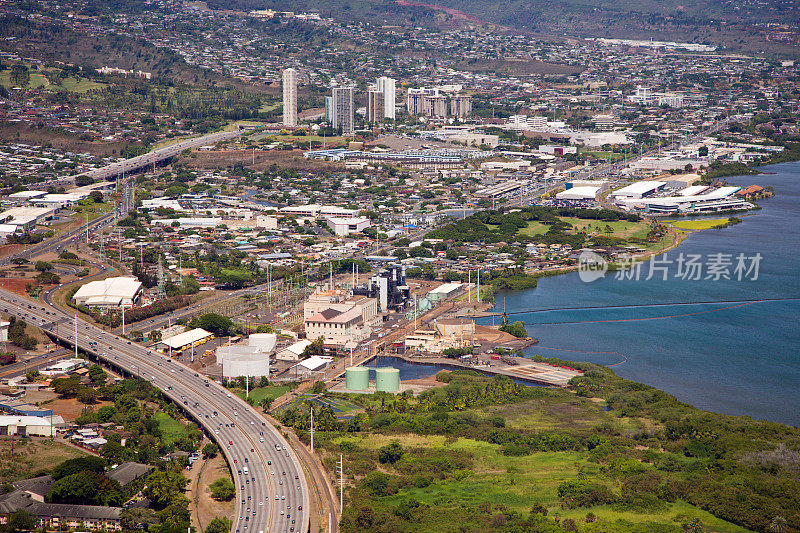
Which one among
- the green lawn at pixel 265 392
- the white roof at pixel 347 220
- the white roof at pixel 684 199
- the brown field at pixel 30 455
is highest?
the white roof at pixel 684 199

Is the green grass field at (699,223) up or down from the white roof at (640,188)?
down

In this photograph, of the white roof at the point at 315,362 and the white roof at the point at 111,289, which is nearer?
the white roof at the point at 315,362

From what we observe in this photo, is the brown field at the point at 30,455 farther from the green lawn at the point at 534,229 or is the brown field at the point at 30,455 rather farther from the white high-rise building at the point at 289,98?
the white high-rise building at the point at 289,98

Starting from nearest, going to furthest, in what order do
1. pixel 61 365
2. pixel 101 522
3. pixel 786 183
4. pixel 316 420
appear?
pixel 101 522 < pixel 316 420 < pixel 61 365 < pixel 786 183

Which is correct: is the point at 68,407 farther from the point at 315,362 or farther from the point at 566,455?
the point at 566,455

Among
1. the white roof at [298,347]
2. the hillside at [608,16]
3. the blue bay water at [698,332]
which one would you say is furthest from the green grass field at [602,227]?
the hillside at [608,16]

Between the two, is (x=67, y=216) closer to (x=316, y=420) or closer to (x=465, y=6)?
(x=316, y=420)

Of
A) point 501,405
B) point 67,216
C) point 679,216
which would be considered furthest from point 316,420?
point 679,216

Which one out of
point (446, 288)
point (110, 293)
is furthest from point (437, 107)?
point (110, 293)
